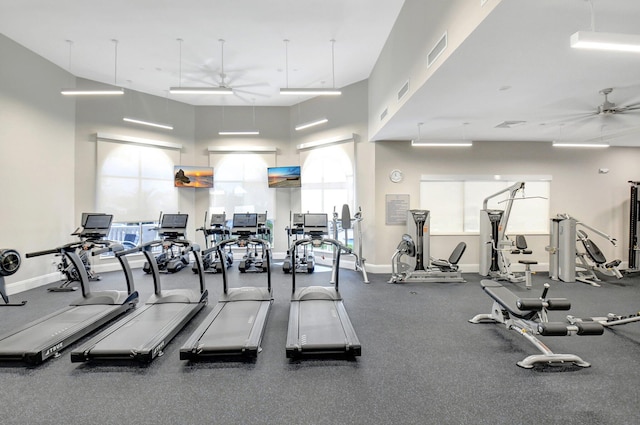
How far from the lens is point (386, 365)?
117 inches

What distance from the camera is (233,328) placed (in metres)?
3.52

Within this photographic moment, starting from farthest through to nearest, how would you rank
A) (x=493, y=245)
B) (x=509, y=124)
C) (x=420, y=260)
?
(x=493, y=245) < (x=420, y=260) < (x=509, y=124)

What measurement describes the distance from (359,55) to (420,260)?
15.4 ft

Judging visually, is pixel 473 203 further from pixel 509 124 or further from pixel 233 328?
pixel 233 328

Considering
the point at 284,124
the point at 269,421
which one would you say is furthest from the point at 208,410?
the point at 284,124

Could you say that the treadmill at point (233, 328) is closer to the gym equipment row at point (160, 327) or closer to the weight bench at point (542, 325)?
the gym equipment row at point (160, 327)

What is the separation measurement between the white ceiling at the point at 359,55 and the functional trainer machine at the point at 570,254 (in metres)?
2.06

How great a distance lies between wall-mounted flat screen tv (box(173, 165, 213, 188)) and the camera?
8.69 metres

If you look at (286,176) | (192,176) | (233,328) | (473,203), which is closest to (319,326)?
(233,328)

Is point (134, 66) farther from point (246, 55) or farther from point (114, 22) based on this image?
point (246, 55)

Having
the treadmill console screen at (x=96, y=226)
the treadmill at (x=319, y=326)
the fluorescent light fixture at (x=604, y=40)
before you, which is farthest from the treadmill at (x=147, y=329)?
the fluorescent light fixture at (x=604, y=40)

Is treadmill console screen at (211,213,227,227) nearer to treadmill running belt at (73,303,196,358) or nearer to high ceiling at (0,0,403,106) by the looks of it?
high ceiling at (0,0,403,106)

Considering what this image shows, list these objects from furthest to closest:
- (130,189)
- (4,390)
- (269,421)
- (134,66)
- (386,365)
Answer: (130,189) → (134,66) → (386,365) → (4,390) → (269,421)

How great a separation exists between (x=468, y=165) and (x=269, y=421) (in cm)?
713
